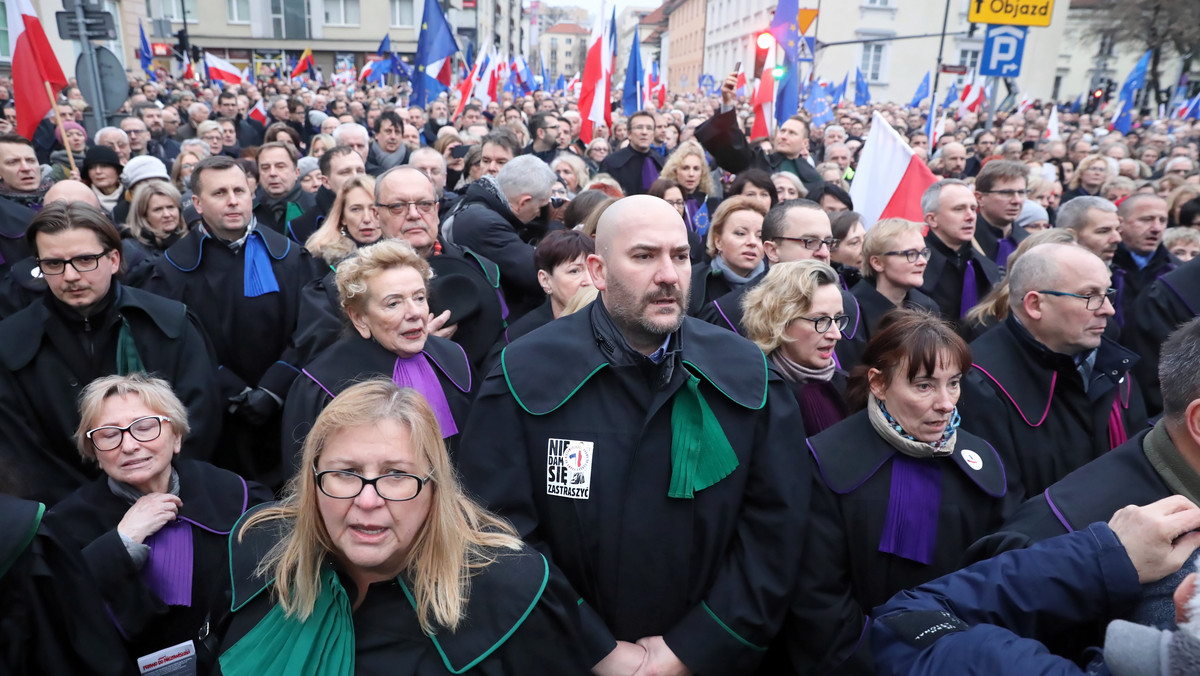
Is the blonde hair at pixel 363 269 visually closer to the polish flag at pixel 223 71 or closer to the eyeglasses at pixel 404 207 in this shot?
the eyeglasses at pixel 404 207

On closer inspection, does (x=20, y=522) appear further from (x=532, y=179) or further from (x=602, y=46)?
(x=602, y=46)

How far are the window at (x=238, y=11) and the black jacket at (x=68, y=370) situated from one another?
5175cm

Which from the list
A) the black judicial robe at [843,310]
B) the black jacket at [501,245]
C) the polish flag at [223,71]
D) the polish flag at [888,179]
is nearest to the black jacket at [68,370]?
the black jacket at [501,245]


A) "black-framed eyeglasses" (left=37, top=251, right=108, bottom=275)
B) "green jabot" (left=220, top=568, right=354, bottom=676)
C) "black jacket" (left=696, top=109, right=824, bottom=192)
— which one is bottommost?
"green jabot" (left=220, top=568, right=354, bottom=676)

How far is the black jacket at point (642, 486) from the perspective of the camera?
2.44 meters

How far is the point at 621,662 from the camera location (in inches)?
95.1

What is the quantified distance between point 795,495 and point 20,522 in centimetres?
218

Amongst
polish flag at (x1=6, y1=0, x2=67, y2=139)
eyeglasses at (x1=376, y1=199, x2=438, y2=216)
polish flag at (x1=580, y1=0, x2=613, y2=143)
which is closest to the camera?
eyeglasses at (x1=376, y1=199, x2=438, y2=216)

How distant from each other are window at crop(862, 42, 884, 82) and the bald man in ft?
164

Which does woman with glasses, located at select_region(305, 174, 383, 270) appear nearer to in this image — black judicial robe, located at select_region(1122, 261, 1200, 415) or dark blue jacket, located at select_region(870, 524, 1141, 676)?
dark blue jacket, located at select_region(870, 524, 1141, 676)

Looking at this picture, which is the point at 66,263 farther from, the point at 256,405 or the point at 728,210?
the point at 728,210

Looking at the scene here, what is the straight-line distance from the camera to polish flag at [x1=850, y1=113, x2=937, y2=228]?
560 centimetres

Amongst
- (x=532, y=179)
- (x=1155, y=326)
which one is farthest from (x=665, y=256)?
(x=1155, y=326)

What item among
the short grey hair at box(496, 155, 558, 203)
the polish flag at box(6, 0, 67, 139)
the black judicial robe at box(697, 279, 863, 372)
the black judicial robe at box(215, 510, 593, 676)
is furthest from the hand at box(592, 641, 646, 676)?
the polish flag at box(6, 0, 67, 139)
